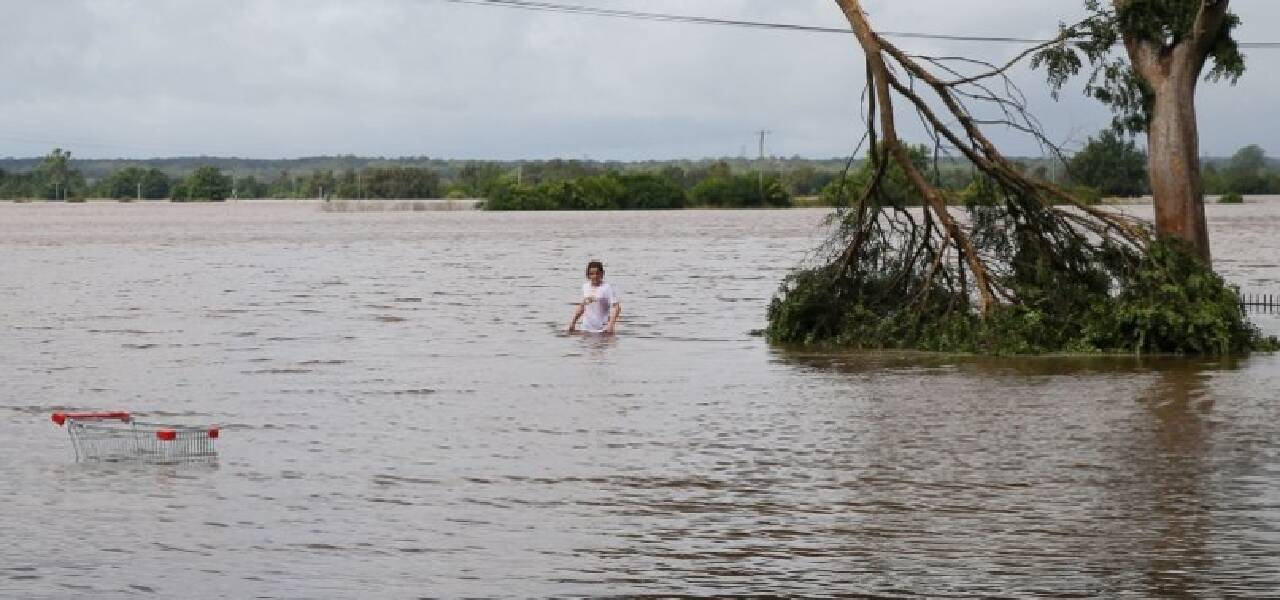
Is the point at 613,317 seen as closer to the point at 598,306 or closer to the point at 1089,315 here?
the point at 598,306

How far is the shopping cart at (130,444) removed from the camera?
607 inches

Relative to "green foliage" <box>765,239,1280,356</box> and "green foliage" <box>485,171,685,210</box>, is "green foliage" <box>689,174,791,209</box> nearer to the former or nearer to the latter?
"green foliage" <box>485,171,685,210</box>

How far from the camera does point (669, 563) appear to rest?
37.9 ft

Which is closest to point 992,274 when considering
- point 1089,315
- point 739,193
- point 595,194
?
point 1089,315

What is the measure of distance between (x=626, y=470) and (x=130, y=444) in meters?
4.09

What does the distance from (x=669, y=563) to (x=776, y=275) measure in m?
42.7

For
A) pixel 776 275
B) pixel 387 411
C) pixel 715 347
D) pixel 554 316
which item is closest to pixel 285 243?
pixel 776 275

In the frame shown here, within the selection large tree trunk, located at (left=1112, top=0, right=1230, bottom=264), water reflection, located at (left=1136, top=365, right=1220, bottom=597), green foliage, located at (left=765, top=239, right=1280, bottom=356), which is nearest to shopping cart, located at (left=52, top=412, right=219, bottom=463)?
water reflection, located at (left=1136, top=365, right=1220, bottom=597)

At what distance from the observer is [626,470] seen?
15352 mm

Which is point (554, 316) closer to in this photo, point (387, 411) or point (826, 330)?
point (826, 330)

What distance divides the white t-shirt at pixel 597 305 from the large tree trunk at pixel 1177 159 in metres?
8.08

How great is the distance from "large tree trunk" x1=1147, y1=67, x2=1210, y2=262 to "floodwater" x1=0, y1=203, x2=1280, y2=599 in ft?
12.9

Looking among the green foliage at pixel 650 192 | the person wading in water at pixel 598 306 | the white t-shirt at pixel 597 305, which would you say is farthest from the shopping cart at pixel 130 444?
the green foliage at pixel 650 192

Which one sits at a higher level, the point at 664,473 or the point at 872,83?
the point at 872,83
